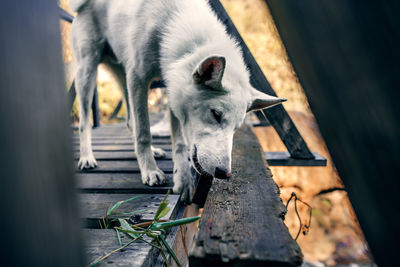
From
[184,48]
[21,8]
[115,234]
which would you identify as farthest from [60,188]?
[184,48]

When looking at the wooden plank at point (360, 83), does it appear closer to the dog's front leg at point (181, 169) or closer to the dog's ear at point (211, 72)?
the dog's ear at point (211, 72)

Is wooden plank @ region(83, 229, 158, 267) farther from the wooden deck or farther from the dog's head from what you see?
the dog's head

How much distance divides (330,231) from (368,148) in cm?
617

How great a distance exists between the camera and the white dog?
1384mm

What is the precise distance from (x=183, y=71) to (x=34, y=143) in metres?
1.27

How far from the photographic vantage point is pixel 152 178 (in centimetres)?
182

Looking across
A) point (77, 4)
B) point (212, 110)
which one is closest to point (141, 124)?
point (212, 110)

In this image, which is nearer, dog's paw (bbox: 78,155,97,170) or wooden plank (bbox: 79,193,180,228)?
wooden plank (bbox: 79,193,180,228)

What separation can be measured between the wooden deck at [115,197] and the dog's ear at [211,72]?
30.6 inches

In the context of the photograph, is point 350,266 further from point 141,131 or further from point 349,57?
point 349,57

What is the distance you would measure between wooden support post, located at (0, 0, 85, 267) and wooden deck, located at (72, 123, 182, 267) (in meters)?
0.09

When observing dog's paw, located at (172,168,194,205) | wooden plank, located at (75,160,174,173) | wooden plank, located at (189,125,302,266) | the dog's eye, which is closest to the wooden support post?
wooden plank, located at (189,125,302,266)

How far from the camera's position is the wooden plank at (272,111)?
205 cm

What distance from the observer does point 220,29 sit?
5.76 ft
